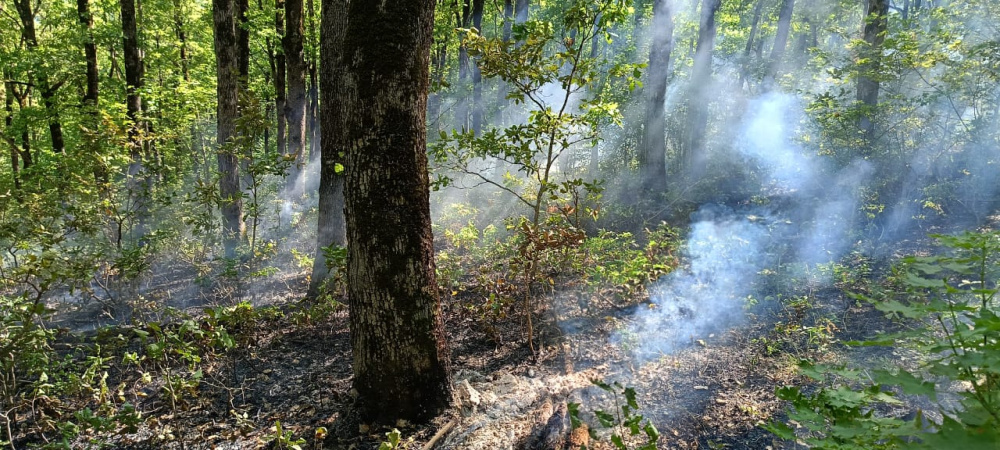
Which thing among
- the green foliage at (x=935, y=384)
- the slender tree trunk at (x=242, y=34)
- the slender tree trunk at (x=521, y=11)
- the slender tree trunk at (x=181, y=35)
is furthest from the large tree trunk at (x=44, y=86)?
the green foliage at (x=935, y=384)

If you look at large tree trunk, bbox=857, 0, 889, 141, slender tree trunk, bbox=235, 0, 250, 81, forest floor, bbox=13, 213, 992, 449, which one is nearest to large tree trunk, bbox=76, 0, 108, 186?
slender tree trunk, bbox=235, 0, 250, 81

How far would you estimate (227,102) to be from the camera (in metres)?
7.52

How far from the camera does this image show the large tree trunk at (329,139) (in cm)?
503

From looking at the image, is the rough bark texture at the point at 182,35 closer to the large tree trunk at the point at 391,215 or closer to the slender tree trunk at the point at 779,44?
the large tree trunk at the point at 391,215

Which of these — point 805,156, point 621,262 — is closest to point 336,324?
point 621,262

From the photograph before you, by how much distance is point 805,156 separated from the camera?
34.2ft

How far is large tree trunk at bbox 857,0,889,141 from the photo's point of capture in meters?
7.95

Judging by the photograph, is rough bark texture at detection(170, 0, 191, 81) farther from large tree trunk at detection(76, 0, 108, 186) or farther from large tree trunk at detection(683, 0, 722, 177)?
large tree trunk at detection(683, 0, 722, 177)

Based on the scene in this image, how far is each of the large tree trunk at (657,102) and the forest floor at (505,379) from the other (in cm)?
530

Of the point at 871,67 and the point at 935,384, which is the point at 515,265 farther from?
the point at 871,67

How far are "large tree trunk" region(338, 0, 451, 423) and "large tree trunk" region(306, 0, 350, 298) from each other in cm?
200

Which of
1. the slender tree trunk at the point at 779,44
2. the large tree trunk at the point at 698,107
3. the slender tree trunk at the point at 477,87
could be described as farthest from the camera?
the slender tree trunk at the point at 477,87

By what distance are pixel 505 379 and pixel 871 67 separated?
8.89 m

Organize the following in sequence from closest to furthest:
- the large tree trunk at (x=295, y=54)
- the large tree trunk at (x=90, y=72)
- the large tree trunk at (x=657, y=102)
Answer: the large tree trunk at (x=90, y=72), the large tree trunk at (x=295, y=54), the large tree trunk at (x=657, y=102)
